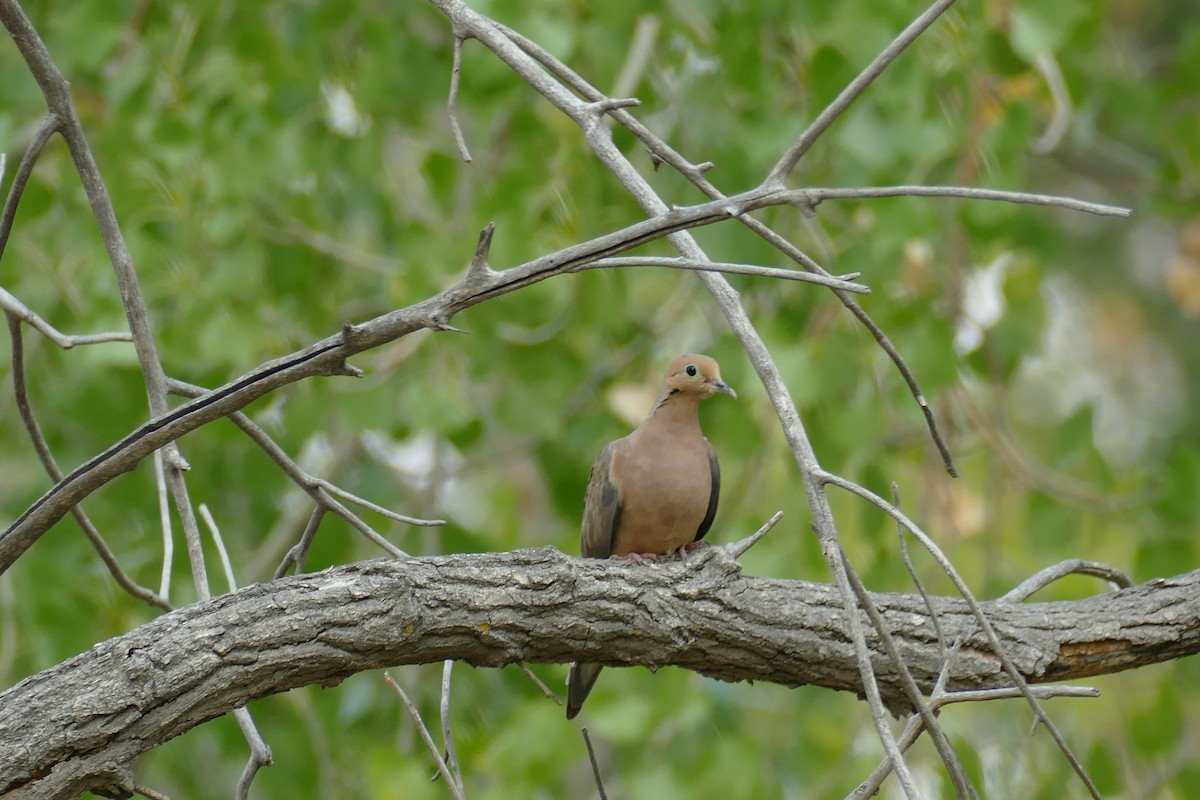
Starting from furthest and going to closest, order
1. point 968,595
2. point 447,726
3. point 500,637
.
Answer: point 500,637 < point 447,726 < point 968,595

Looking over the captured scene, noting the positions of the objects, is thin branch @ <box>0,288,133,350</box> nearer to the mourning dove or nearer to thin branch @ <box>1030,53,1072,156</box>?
the mourning dove

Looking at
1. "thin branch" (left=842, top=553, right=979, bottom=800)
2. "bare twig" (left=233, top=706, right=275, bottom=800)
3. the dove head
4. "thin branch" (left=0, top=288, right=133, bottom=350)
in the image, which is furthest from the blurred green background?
"thin branch" (left=842, top=553, right=979, bottom=800)

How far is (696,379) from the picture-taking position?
14.3 ft

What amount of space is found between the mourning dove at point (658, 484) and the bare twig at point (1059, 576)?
1.32 m

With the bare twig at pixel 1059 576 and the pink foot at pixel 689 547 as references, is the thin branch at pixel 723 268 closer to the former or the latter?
the bare twig at pixel 1059 576

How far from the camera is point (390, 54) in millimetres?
4887

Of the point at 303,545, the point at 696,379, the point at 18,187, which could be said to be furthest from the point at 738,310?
the point at 696,379

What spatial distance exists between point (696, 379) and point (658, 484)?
1.43 feet

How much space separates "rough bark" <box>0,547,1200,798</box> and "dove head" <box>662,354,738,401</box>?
1498mm

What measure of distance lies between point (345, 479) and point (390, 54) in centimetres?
199

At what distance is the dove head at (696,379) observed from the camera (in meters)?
4.34

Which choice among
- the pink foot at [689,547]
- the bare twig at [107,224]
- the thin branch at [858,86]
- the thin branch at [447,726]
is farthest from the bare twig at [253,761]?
the pink foot at [689,547]

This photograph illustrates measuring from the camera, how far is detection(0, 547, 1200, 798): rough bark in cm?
217

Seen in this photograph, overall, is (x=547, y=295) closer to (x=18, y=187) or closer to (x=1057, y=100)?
(x=1057, y=100)
